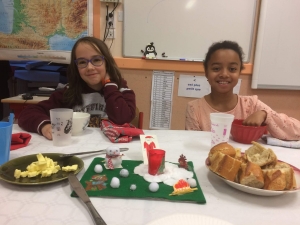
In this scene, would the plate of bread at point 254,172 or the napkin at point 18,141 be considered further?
the napkin at point 18,141

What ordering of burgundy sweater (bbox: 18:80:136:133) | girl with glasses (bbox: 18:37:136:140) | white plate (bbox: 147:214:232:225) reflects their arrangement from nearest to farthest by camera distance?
1. white plate (bbox: 147:214:232:225)
2. burgundy sweater (bbox: 18:80:136:133)
3. girl with glasses (bbox: 18:37:136:140)

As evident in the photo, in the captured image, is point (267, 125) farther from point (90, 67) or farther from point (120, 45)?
point (120, 45)

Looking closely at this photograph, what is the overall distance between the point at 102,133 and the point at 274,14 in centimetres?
182

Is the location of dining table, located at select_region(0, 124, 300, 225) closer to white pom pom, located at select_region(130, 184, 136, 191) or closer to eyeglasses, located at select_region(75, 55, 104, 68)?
white pom pom, located at select_region(130, 184, 136, 191)

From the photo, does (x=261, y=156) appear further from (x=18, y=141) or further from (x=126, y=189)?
(x=18, y=141)

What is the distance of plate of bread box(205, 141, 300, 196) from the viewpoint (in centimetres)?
57

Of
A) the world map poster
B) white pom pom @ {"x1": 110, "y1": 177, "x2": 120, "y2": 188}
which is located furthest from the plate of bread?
the world map poster

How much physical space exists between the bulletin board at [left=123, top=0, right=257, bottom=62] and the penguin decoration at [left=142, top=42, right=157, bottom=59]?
0.09ft

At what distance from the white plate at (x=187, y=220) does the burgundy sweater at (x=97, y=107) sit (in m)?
0.77

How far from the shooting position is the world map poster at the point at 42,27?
2150 mm

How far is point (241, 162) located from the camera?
2.01 ft

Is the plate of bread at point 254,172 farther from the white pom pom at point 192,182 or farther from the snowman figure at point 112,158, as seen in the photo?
the snowman figure at point 112,158

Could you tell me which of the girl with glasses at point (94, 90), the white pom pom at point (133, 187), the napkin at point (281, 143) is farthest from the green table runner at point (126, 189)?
the girl with glasses at point (94, 90)

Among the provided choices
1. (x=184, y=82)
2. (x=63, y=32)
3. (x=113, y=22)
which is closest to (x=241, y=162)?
(x=184, y=82)
